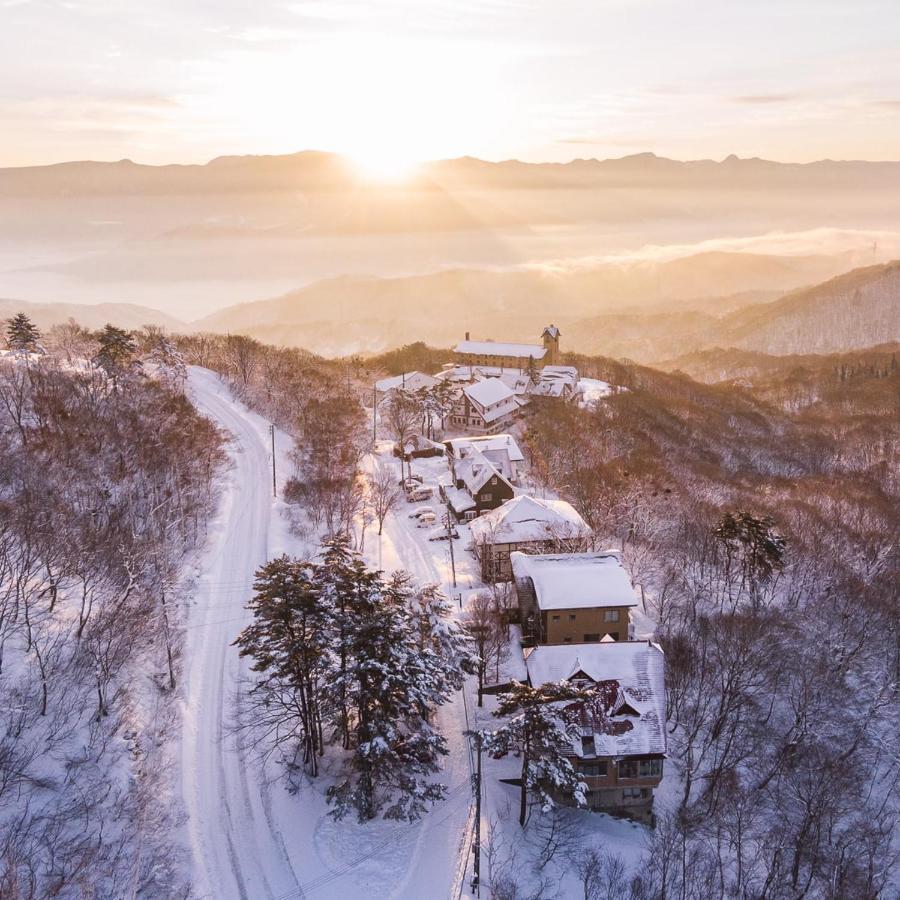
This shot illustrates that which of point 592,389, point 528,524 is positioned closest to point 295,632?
point 528,524

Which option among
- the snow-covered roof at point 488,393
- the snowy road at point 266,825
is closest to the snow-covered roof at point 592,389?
the snow-covered roof at point 488,393

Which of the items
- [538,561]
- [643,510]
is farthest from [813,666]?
[538,561]

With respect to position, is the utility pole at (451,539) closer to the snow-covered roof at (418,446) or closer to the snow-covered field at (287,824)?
the snow-covered field at (287,824)

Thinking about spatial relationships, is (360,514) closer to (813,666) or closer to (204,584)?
(204,584)

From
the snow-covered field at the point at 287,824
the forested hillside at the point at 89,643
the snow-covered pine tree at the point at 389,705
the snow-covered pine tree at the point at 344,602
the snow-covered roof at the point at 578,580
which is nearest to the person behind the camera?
the forested hillside at the point at 89,643

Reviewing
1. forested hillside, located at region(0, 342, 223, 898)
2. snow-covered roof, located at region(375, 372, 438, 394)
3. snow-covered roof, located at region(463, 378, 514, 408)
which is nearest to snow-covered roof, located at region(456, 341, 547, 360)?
snow-covered roof, located at region(375, 372, 438, 394)

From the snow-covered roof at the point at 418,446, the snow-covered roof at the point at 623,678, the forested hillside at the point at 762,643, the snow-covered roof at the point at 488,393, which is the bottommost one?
the forested hillside at the point at 762,643
